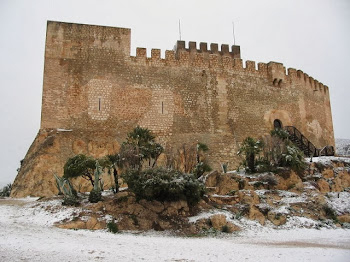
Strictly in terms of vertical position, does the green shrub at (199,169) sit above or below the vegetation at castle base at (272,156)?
below

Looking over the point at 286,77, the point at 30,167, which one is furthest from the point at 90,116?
the point at 286,77

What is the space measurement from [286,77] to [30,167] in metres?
17.2

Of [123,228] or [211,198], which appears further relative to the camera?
[211,198]

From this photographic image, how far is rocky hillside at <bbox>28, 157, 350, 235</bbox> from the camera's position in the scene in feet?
38.3

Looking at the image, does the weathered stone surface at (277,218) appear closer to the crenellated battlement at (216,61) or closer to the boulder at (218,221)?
the boulder at (218,221)

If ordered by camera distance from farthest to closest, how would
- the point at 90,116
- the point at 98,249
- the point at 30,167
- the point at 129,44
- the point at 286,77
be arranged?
the point at 286,77 < the point at 129,44 < the point at 90,116 < the point at 30,167 < the point at 98,249

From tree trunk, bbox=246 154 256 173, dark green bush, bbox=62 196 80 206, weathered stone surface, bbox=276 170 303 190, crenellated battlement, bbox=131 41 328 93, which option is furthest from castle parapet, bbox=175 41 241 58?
dark green bush, bbox=62 196 80 206

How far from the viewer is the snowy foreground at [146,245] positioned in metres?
7.88

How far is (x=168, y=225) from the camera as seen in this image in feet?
38.5

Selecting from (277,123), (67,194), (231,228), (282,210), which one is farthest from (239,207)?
(277,123)

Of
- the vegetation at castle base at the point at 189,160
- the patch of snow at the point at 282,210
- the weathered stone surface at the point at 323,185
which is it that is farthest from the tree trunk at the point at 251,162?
the patch of snow at the point at 282,210

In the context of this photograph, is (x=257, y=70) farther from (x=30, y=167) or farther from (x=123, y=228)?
(x=123, y=228)

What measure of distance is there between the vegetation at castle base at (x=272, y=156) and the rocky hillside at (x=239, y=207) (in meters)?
0.49

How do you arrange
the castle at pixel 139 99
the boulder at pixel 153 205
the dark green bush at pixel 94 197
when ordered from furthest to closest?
the castle at pixel 139 99 → the dark green bush at pixel 94 197 → the boulder at pixel 153 205
